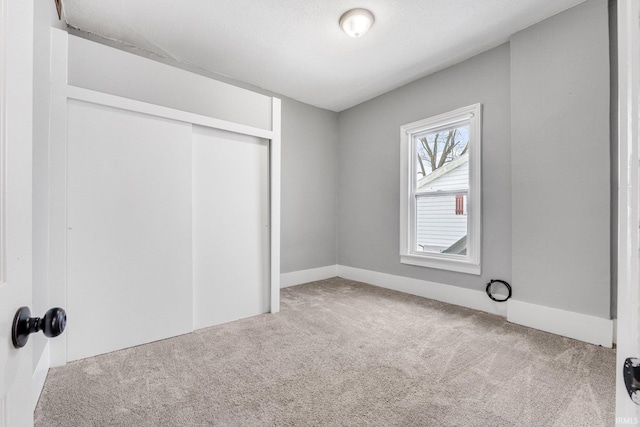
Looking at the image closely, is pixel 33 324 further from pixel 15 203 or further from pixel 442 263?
pixel 442 263

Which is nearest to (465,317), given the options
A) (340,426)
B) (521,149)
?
(521,149)

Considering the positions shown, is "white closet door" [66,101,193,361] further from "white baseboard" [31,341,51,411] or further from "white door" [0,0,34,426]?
"white door" [0,0,34,426]

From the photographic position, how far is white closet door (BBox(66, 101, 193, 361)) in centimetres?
194

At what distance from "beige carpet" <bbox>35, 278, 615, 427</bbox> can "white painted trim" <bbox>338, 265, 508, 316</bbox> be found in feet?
1.22

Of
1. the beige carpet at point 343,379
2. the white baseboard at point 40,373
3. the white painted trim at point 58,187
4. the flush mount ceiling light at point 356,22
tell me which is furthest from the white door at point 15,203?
the flush mount ceiling light at point 356,22

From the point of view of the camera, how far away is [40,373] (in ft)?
5.30

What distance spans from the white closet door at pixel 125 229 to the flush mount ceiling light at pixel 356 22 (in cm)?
162

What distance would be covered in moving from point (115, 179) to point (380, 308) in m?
2.67

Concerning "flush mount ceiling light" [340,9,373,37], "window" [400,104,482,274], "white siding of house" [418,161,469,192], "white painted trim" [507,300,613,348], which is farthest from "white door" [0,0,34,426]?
"white siding of house" [418,161,469,192]

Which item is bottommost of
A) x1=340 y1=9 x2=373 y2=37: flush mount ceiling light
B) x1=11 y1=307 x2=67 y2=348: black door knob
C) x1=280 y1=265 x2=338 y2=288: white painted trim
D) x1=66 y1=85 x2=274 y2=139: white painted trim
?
x1=280 y1=265 x2=338 y2=288: white painted trim

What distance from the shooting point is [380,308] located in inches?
120

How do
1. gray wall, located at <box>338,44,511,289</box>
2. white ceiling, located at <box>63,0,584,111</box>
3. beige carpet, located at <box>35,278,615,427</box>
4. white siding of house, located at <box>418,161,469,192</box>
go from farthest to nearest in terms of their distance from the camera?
white siding of house, located at <box>418,161,469,192</box>
gray wall, located at <box>338,44,511,289</box>
white ceiling, located at <box>63,0,584,111</box>
beige carpet, located at <box>35,278,615,427</box>

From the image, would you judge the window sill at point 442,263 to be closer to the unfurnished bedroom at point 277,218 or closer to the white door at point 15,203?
the unfurnished bedroom at point 277,218

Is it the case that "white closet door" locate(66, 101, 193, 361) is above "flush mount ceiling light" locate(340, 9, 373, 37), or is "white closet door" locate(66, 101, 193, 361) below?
below
